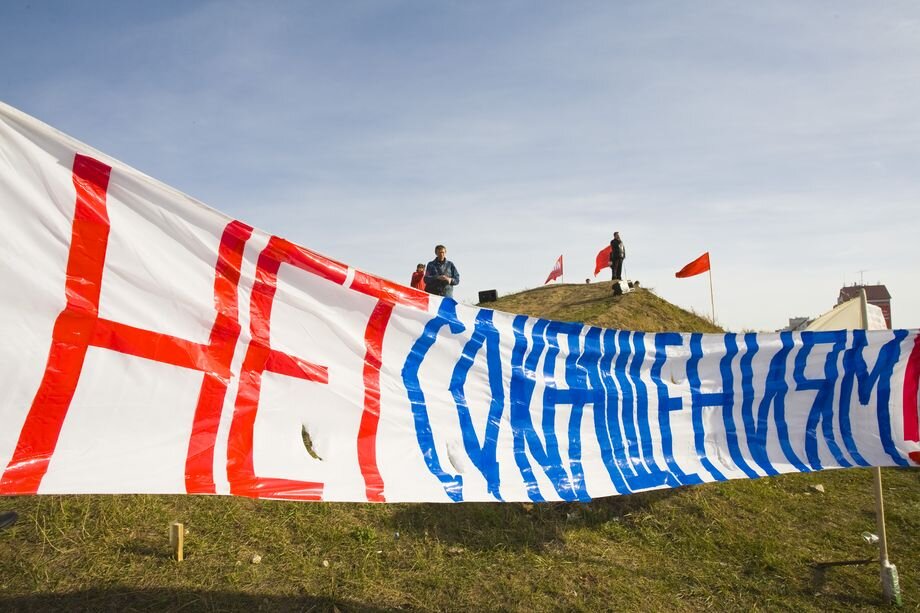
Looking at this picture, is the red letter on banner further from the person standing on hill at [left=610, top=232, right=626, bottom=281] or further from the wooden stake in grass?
the person standing on hill at [left=610, top=232, right=626, bottom=281]

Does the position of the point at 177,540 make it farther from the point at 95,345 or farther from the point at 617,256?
the point at 617,256

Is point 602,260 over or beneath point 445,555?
over

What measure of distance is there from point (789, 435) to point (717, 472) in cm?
93

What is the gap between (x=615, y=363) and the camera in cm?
516

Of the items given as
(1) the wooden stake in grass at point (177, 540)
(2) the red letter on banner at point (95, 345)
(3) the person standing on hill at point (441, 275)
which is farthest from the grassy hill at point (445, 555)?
(3) the person standing on hill at point (441, 275)

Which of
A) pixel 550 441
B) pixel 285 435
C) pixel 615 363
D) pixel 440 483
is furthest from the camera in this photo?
pixel 615 363

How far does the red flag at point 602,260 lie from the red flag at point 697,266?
2.47 metres

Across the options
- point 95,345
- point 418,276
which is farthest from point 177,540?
point 418,276

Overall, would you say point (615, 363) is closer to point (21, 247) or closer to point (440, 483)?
point (440, 483)

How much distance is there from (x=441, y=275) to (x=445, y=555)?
6935 millimetres

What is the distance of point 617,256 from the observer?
62.0 feet

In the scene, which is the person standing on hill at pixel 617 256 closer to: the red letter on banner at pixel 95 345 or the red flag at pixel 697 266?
the red flag at pixel 697 266

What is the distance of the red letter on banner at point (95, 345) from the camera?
2877mm

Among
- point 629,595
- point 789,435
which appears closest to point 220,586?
point 629,595
